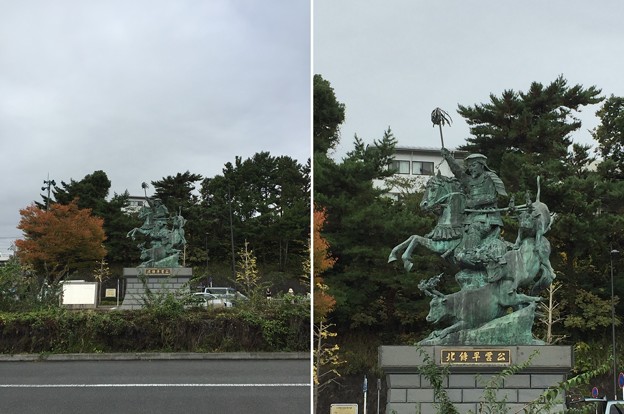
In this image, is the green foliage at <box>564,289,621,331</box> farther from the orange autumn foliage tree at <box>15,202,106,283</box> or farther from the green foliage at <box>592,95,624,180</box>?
the orange autumn foliage tree at <box>15,202,106,283</box>

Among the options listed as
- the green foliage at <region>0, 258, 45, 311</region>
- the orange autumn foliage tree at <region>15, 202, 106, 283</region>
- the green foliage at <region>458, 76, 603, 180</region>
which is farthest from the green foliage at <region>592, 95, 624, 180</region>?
the orange autumn foliage tree at <region>15, 202, 106, 283</region>

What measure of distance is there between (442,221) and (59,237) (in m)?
22.1

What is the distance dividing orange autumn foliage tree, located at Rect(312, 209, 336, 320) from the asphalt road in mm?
8291

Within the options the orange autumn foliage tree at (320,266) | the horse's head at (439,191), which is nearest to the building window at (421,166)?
the orange autumn foliage tree at (320,266)

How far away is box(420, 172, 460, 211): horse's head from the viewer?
31.1ft

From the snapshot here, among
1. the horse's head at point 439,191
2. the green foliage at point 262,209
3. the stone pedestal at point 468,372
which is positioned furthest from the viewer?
the green foliage at point 262,209

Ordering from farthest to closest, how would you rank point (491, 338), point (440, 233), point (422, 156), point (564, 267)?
point (422, 156)
point (564, 267)
point (440, 233)
point (491, 338)

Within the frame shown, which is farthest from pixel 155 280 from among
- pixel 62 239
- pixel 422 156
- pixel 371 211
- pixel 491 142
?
pixel 422 156

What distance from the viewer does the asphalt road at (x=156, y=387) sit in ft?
22.3

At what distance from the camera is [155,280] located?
2030cm

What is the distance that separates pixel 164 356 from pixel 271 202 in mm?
20398

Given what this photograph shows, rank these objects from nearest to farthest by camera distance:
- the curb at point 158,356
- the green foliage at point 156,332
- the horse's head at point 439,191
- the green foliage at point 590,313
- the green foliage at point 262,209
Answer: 1. the horse's head at point 439,191
2. the curb at point 158,356
3. the green foliage at point 156,332
4. the green foliage at point 590,313
5. the green foliage at point 262,209

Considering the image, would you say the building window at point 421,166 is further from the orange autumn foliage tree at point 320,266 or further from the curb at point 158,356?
the curb at point 158,356

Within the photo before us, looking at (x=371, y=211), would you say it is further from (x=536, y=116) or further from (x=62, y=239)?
(x=62, y=239)
